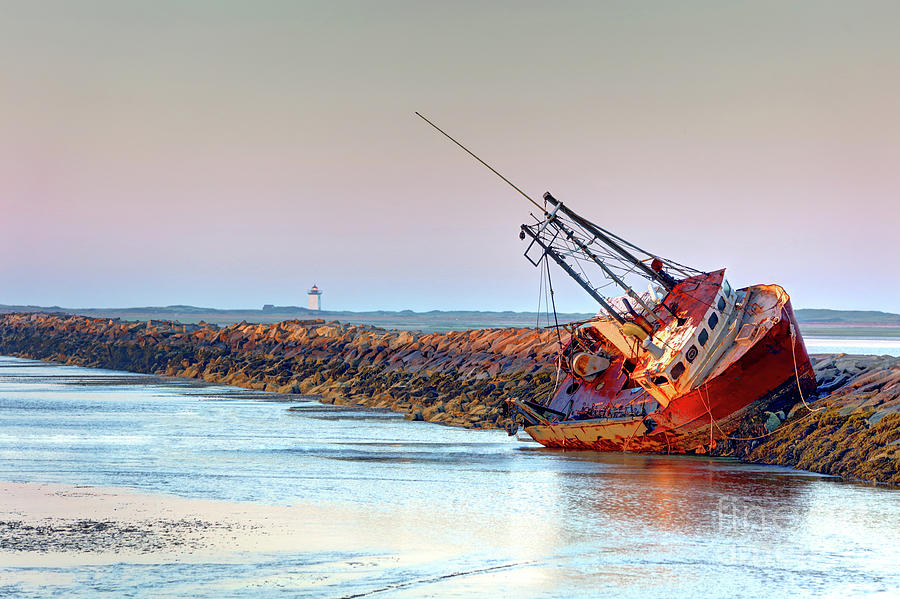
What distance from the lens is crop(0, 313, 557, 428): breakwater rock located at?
44.2m

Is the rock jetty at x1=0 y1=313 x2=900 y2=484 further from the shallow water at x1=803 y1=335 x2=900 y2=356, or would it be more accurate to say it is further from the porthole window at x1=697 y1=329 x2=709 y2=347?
the shallow water at x1=803 y1=335 x2=900 y2=356

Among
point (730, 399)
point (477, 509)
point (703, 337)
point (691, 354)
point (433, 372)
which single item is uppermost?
point (703, 337)

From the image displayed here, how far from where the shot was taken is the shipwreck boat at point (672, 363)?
28062 mm

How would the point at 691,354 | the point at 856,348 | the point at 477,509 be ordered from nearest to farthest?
1. the point at 477,509
2. the point at 691,354
3. the point at 856,348

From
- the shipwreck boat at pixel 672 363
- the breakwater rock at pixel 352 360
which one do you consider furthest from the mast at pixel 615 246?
the breakwater rock at pixel 352 360

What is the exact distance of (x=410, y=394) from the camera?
48.1 m

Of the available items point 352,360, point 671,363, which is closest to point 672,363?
point 671,363

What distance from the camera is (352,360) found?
2389 inches

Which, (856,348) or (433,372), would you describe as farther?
(856,348)

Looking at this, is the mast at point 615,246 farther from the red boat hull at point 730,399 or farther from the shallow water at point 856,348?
the shallow water at point 856,348

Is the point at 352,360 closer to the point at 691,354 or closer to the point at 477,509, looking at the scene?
the point at 691,354

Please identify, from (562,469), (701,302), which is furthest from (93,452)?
(701,302)

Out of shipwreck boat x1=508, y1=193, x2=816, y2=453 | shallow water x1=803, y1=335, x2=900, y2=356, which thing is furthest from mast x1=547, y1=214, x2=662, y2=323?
shallow water x1=803, y1=335, x2=900, y2=356

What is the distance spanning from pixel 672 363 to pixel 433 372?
24541 mm
